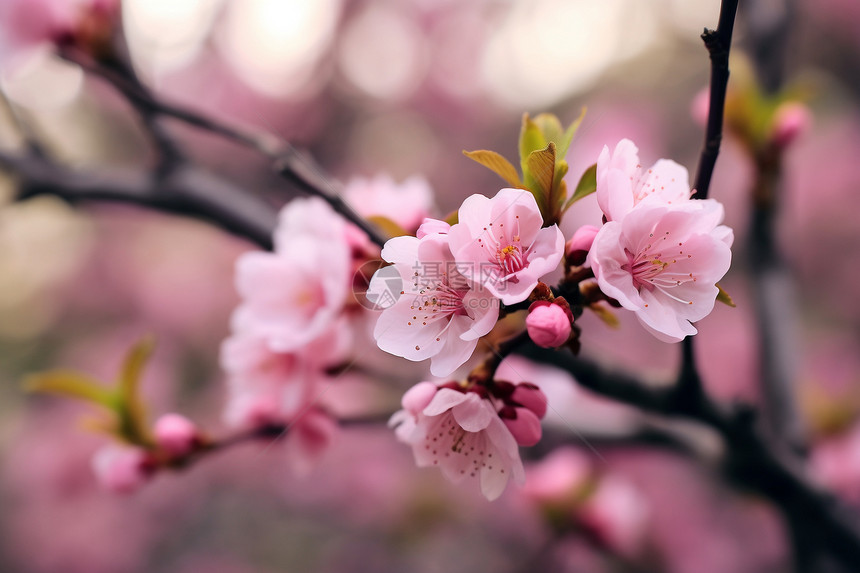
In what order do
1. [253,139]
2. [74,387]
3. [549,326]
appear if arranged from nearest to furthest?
[549,326] → [253,139] → [74,387]

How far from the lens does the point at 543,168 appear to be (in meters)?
0.46

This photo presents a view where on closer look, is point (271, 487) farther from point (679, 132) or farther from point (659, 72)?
point (659, 72)

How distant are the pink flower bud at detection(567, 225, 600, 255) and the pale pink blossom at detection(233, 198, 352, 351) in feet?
0.96

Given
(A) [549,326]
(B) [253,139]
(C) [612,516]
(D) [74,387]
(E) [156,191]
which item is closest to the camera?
(A) [549,326]

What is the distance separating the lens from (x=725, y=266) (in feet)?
1.50

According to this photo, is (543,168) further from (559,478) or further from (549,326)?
(559,478)

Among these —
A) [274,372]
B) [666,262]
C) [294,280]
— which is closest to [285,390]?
[274,372]

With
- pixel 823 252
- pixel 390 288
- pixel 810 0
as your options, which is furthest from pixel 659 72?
pixel 390 288

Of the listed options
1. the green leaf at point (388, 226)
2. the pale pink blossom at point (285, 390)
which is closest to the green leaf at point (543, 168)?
the green leaf at point (388, 226)

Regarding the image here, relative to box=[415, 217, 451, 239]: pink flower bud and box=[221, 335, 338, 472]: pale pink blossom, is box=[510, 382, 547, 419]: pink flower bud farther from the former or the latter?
box=[221, 335, 338, 472]: pale pink blossom

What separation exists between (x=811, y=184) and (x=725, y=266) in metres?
3.42

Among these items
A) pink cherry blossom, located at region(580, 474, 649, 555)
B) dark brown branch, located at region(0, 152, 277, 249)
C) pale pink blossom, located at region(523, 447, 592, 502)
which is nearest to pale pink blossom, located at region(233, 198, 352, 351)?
dark brown branch, located at region(0, 152, 277, 249)

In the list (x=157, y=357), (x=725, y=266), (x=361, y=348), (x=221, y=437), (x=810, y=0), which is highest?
(x=810, y=0)

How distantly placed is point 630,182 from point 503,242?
12 cm
